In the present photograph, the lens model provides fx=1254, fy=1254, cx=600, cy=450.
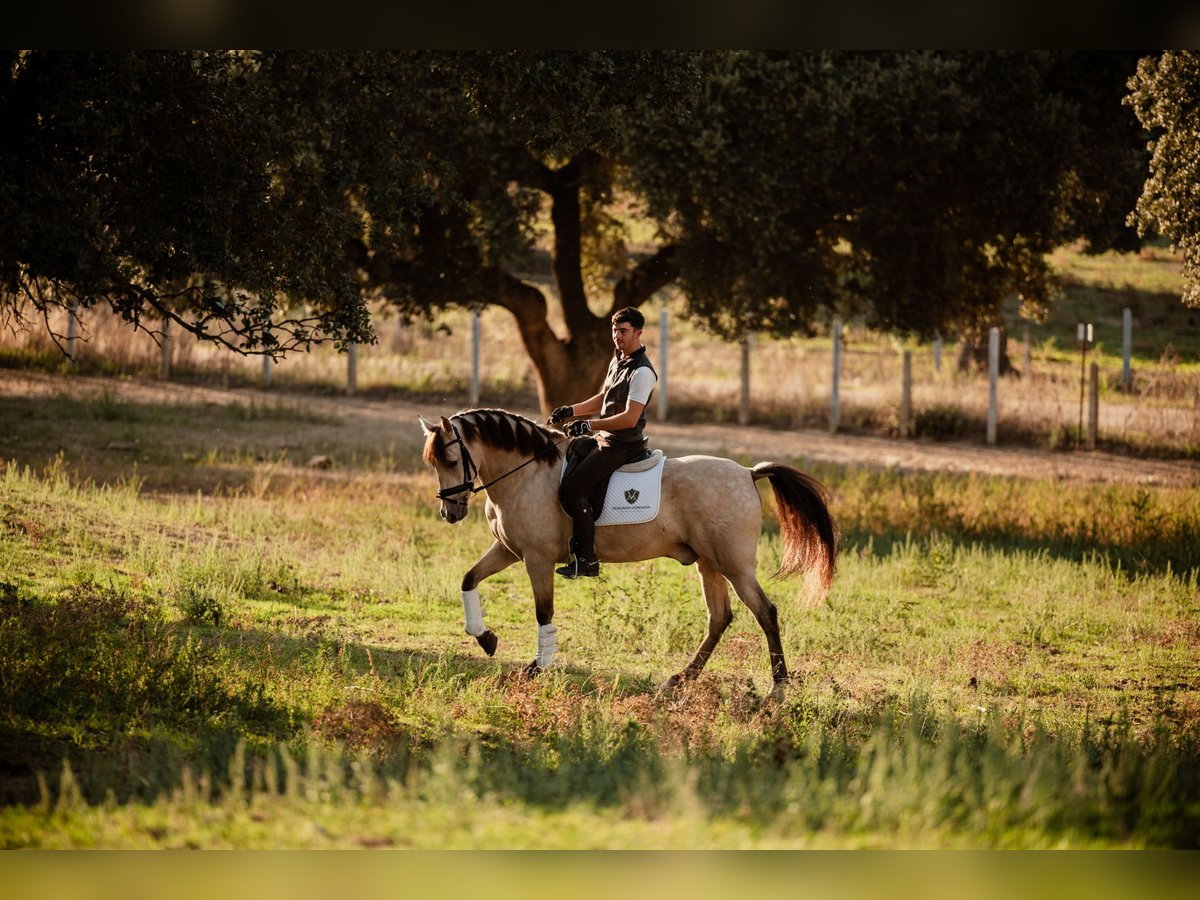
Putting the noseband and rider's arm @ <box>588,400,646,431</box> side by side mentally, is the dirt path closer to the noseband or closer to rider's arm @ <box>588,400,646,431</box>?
rider's arm @ <box>588,400,646,431</box>

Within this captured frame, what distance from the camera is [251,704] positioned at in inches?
298

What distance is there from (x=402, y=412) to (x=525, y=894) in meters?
20.6

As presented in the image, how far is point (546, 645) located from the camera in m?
8.62

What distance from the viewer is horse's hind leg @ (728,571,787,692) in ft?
27.8

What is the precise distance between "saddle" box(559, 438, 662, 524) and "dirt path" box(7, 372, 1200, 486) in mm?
12273

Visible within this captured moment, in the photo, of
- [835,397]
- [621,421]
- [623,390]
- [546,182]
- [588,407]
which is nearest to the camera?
[621,421]

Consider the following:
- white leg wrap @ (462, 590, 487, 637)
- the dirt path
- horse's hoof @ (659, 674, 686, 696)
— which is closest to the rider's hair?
white leg wrap @ (462, 590, 487, 637)

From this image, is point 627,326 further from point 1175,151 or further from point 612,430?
point 1175,151

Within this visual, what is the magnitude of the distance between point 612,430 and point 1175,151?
7119mm

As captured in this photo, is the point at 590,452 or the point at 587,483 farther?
the point at 590,452

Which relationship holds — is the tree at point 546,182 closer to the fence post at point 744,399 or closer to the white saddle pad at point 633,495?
the white saddle pad at point 633,495

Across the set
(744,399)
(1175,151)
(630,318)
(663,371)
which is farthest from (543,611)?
(663,371)
